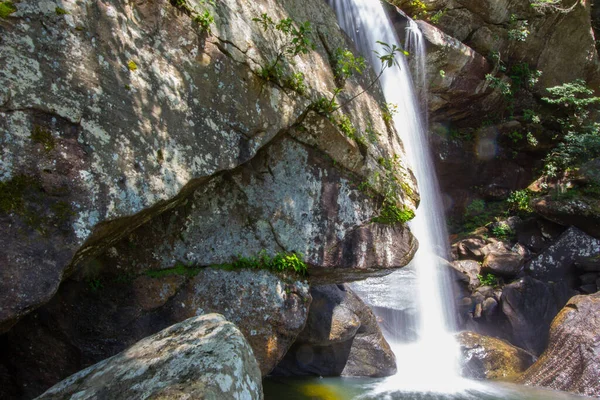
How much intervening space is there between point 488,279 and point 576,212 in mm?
3208

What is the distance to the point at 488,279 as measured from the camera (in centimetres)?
1284

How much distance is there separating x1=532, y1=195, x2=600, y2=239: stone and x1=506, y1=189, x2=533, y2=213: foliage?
146cm

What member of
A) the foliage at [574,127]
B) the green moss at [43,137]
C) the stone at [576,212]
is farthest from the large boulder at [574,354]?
the green moss at [43,137]

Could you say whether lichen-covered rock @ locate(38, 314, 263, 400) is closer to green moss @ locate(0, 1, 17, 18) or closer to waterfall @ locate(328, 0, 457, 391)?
green moss @ locate(0, 1, 17, 18)

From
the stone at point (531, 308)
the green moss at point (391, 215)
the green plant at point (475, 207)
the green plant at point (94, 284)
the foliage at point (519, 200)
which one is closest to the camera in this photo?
the green plant at point (94, 284)

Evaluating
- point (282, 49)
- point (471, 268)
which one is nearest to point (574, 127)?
point (471, 268)

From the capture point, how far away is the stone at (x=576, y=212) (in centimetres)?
1238

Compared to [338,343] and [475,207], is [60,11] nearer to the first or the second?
[338,343]

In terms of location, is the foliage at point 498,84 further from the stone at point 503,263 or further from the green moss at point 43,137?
the green moss at point 43,137

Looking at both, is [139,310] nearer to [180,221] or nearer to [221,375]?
[180,221]

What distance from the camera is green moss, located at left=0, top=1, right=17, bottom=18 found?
322 cm

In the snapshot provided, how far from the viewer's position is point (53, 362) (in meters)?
4.19

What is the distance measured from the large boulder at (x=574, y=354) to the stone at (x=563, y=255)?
11.7 feet

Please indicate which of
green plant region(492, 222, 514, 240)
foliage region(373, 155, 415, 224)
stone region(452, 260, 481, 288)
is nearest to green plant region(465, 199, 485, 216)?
green plant region(492, 222, 514, 240)
